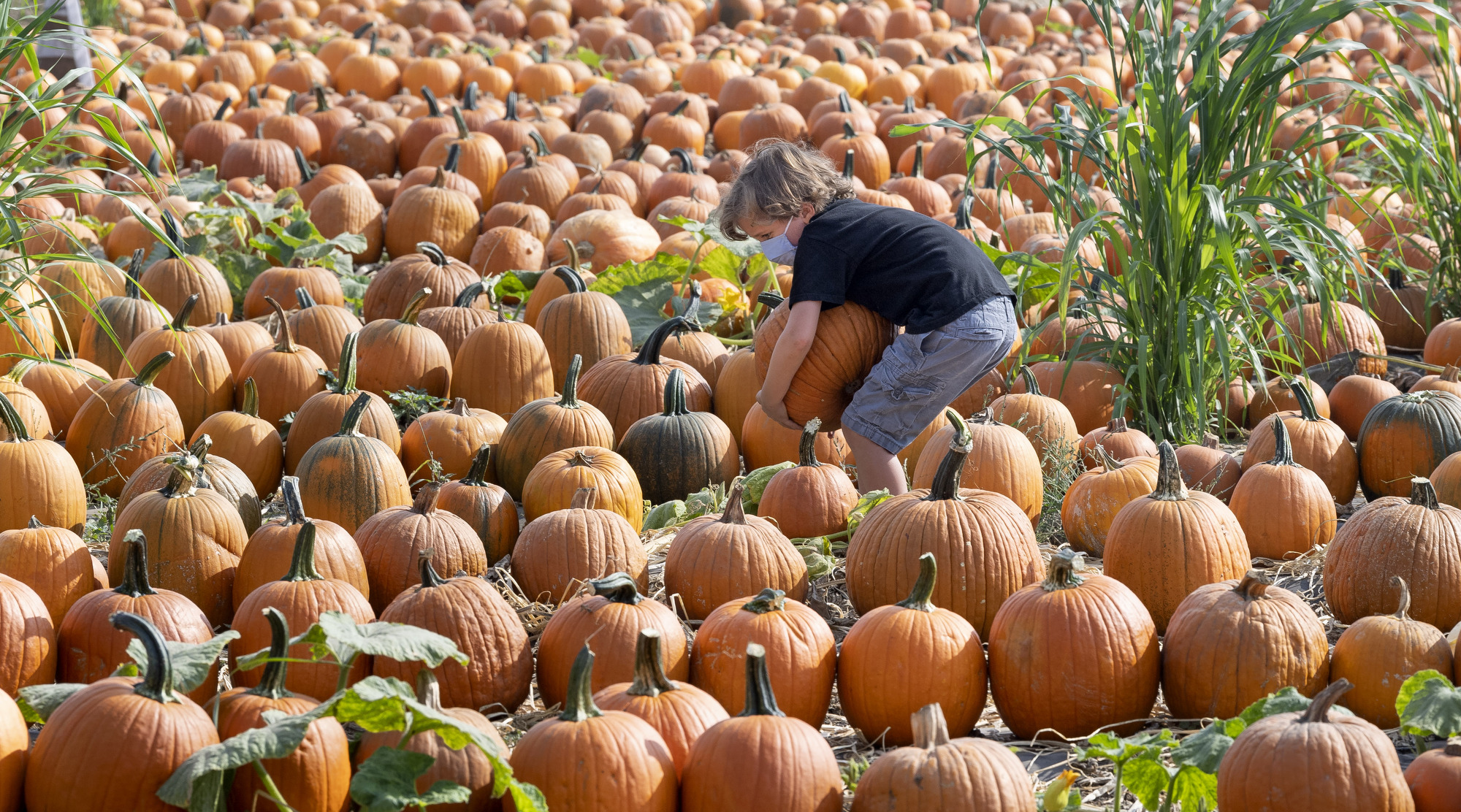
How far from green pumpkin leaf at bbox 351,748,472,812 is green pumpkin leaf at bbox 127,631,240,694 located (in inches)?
16.3

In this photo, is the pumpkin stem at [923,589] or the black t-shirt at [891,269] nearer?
the pumpkin stem at [923,589]

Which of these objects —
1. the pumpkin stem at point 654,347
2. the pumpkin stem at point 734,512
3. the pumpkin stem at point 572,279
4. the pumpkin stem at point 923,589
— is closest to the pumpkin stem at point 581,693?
the pumpkin stem at point 923,589

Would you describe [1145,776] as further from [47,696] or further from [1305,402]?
[1305,402]

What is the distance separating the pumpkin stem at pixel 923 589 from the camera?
3.26 m

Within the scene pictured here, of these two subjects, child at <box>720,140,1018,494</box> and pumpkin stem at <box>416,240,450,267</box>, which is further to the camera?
pumpkin stem at <box>416,240,450,267</box>

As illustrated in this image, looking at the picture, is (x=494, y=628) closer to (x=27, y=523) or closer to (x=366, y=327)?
(x=27, y=523)

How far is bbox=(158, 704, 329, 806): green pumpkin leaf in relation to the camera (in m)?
2.50

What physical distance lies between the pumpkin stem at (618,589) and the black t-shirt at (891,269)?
56.0 inches

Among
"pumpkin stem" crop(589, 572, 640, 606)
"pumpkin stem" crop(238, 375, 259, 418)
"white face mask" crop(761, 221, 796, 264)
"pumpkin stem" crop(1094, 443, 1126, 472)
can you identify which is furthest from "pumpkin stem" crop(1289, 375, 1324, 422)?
"pumpkin stem" crop(238, 375, 259, 418)

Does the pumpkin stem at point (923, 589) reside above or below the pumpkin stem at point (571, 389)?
above

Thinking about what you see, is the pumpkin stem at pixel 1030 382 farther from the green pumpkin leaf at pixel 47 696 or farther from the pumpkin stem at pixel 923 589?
the green pumpkin leaf at pixel 47 696

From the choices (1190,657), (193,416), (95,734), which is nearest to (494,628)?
(95,734)

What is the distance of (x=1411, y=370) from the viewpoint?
6.31 metres

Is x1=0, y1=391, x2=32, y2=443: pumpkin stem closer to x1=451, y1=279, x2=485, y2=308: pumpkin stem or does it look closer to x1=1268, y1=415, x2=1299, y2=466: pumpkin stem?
x1=451, y1=279, x2=485, y2=308: pumpkin stem
